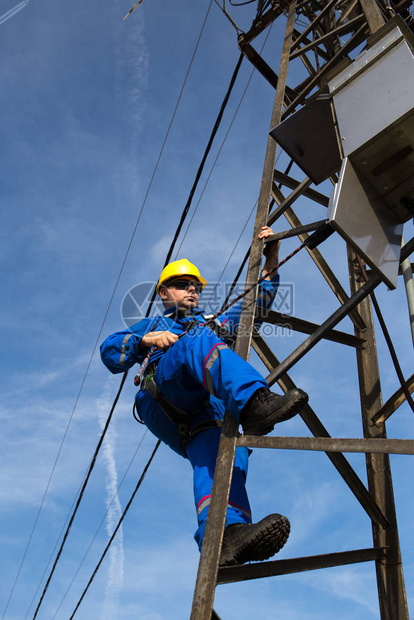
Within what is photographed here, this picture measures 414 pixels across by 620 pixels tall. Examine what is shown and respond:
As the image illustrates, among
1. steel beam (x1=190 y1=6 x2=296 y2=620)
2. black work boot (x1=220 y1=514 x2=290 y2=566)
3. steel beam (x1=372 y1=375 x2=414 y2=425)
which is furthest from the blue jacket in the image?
black work boot (x1=220 y1=514 x2=290 y2=566)

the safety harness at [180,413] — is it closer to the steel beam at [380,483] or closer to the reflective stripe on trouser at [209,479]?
the reflective stripe on trouser at [209,479]

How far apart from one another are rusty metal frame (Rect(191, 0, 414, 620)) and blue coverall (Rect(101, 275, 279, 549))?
23 centimetres

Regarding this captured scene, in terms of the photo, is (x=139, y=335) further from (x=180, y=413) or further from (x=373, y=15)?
(x=373, y=15)

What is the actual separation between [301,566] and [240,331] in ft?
4.23

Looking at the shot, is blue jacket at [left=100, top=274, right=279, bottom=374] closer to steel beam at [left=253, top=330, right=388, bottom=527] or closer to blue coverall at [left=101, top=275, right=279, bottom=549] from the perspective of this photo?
blue coverall at [left=101, top=275, right=279, bottom=549]

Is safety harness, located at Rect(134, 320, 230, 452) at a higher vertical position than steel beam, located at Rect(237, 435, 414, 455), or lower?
higher

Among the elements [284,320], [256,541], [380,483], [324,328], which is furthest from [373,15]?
[256,541]

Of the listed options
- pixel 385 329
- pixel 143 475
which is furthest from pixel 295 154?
pixel 143 475

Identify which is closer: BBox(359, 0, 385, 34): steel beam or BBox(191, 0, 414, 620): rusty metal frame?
BBox(191, 0, 414, 620): rusty metal frame

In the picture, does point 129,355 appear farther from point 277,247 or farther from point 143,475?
point 143,475

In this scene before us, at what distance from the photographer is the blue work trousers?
115 inches

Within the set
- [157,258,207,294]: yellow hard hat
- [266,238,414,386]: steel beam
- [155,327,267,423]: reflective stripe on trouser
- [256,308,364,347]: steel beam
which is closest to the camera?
[155,327,267,423]: reflective stripe on trouser

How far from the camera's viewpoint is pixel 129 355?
13.2 ft

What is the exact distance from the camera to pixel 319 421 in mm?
3889
